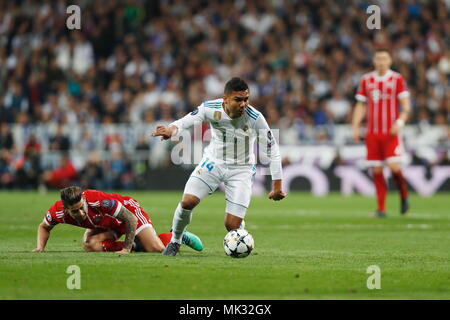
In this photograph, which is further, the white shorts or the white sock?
the white shorts

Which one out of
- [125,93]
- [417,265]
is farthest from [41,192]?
[417,265]

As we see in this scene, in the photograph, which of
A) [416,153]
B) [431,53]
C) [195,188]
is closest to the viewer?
[195,188]

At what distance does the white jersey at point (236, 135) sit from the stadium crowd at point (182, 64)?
14.3m

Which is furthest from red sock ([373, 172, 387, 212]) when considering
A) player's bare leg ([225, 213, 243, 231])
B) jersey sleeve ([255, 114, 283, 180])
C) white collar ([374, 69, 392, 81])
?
jersey sleeve ([255, 114, 283, 180])

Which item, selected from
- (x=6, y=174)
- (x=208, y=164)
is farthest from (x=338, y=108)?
(x=208, y=164)

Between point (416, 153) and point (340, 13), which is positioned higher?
point (340, 13)

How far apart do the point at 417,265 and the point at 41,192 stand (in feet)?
55.2

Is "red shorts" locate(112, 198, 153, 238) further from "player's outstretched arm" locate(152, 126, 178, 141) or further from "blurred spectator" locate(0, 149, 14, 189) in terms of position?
"blurred spectator" locate(0, 149, 14, 189)

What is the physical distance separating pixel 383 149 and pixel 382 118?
1.68 ft

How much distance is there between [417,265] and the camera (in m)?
9.03

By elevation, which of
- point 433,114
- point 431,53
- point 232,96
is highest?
point 431,53

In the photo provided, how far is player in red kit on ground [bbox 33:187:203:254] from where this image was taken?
30.8 ft

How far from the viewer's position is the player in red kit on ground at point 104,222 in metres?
9.38
